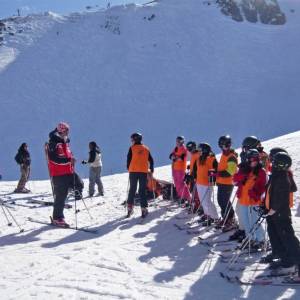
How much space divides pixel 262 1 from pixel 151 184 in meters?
66.2

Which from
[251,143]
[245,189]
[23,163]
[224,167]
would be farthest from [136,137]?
[23,163]

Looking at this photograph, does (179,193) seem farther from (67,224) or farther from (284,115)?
(284,115)

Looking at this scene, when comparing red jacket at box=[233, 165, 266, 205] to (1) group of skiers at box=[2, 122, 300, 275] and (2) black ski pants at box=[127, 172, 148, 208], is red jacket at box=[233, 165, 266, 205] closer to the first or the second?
(1) group of skiers at box=[2, 122, 300, 275]

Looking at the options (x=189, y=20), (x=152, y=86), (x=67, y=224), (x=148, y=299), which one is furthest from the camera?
(x=189, y=20)

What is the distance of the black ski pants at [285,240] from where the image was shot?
5984 millimetres

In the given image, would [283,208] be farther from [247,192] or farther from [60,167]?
[60,167]

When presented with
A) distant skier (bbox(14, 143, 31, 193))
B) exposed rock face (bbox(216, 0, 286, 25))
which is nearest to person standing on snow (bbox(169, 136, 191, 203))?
distant skier (bbox(14, 143, 31, 193))

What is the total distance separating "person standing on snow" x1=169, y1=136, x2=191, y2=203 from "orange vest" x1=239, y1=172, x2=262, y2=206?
4030 millimetres

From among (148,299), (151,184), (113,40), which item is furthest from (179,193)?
(113,40)

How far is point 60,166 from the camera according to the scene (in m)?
9.35

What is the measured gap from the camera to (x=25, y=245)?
8.01 meters

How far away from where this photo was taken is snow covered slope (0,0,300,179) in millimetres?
38906

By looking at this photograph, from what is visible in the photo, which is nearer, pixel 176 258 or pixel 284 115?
pixel 176 258

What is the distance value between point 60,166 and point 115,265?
10.5 ft
